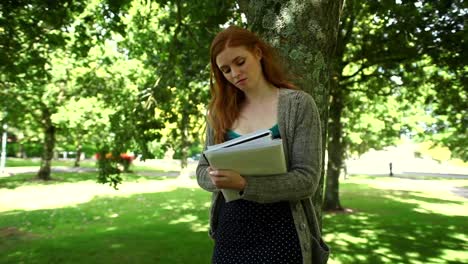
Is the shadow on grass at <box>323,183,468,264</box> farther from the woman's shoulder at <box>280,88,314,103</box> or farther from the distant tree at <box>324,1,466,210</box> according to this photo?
the woman's shoulder at <box>280,88,314,103</box>

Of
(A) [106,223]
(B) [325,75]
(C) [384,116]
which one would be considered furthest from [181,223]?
(C) [384,116]

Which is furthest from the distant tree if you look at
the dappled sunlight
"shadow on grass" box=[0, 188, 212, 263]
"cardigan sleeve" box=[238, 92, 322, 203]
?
the dappled sunlight

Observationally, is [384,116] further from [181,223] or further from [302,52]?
[302,52]

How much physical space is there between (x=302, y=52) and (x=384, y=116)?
89.1 feet

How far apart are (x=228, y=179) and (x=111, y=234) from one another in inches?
380

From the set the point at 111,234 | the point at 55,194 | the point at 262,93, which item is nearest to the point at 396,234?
the point at 111,234

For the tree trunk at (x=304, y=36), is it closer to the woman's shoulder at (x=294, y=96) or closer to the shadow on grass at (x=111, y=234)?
the woman's shoulder at (x=294, y=96)

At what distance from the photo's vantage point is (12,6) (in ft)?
22.2

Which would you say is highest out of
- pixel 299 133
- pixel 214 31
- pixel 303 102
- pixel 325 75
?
pixel 214 31

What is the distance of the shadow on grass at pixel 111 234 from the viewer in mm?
8656

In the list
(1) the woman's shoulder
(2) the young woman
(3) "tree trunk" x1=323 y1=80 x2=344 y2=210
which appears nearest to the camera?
(2) the young woman

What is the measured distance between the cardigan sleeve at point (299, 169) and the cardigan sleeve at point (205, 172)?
26cm

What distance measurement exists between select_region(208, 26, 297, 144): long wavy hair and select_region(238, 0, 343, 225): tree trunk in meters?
0.64

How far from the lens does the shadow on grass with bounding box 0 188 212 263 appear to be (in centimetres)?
866
